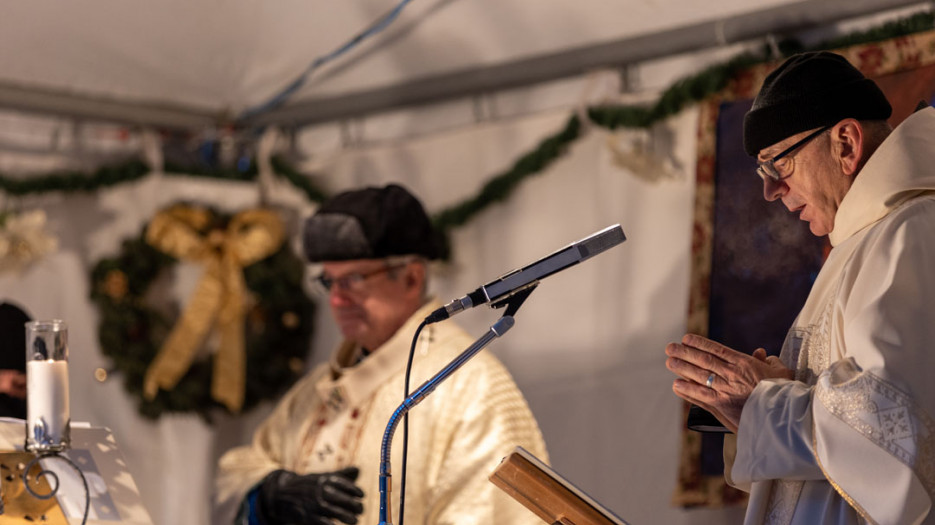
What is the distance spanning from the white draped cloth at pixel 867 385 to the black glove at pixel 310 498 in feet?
4.47

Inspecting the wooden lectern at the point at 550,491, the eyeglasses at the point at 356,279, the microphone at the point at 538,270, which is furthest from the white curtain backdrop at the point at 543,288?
the microphone at the point at 538,270

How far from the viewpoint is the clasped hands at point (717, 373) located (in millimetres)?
2223

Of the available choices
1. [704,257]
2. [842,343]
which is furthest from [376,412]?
[842,343]

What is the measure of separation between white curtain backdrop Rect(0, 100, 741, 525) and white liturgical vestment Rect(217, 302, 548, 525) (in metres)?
0.64

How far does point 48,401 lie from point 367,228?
131cm

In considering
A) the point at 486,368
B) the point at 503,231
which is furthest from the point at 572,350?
the point at 486,368

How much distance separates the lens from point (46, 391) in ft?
8.64

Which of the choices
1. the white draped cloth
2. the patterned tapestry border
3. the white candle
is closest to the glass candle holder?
the white candle

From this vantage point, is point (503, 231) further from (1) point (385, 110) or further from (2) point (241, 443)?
(2) point (241, 443)

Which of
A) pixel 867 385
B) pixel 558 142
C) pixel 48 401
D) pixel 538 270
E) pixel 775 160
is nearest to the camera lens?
pixel 867 385

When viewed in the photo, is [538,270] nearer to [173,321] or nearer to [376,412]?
[376,412]

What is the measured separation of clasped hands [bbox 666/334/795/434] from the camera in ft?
7.29

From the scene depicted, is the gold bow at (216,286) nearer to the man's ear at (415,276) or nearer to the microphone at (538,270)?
the man's ear at (415,276)

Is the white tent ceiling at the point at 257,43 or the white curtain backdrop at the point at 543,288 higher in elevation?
the white tent ceiling at the point at 257,43
